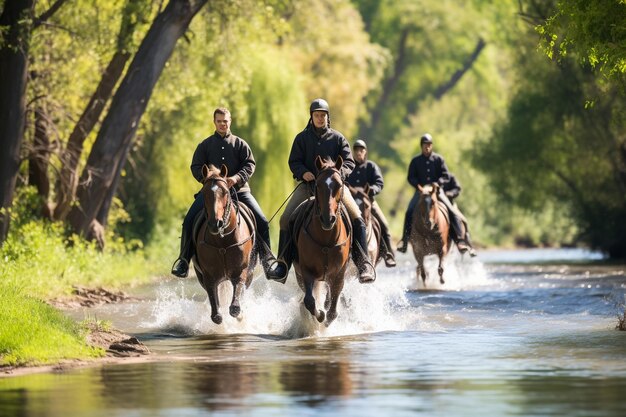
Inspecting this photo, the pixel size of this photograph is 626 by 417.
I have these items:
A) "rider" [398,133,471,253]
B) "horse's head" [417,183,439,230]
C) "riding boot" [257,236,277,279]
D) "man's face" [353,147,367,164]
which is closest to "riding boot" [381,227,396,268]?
"man's face" [353,147,367,164]

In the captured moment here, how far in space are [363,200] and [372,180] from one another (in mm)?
1273

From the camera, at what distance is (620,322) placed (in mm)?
19141

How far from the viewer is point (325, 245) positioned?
62.7 feet

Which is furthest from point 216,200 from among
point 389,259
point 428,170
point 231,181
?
point 428,170

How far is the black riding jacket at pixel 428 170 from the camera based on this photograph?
102 feet

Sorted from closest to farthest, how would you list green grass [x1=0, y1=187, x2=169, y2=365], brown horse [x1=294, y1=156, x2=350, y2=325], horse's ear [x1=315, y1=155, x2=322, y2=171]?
1. green grass [x1=0, y1=187, x2=169, y2=365]
2. brown horse [x1=294, y1=156, x2=350, y2=325]
3. horse's ear [x1=315, y1=155, x2=322, y2=171]

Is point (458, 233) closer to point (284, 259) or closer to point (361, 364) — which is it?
point (284, 259)

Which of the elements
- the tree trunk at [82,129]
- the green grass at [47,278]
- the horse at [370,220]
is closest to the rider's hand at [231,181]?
the green grass at [47,278]

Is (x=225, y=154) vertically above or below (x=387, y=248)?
above

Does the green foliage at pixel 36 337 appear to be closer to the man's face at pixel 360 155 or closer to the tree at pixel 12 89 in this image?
the man's face at pixel 360 155

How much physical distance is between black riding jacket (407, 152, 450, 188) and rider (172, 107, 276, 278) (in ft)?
33.9

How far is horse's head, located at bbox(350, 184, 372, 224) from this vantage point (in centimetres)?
2591

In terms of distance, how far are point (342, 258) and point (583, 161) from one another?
30.9 meters

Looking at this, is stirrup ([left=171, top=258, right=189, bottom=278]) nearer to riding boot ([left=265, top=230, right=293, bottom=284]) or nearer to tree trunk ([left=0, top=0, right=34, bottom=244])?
riding boot ([left=265, top=230, right=293, bottom=284])
